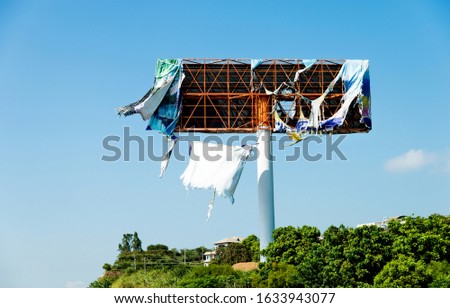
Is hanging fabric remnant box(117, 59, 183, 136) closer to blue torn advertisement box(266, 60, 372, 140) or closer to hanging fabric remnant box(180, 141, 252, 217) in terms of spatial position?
hanging fabric remnant box(180, 141, 252, 217)

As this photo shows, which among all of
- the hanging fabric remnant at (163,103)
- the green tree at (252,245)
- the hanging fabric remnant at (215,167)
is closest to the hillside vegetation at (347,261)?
the hanging fabric remnant at (215,167)

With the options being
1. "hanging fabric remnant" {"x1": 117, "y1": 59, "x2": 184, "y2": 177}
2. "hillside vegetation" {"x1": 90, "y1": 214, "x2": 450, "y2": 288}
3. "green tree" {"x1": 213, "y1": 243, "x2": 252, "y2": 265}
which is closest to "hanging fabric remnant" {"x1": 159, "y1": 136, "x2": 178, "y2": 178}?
"hanging fabric remnant" {"x1": 117, "y1": 59, "x2": 184, "y2": 177}

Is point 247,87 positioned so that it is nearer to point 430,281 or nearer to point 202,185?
point 202,185

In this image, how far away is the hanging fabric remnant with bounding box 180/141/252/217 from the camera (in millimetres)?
23281

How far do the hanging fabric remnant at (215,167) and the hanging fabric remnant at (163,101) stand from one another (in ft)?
4.52

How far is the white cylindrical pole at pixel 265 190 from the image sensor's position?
2405 centimetres

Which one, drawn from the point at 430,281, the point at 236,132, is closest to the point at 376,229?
the point at 430,281

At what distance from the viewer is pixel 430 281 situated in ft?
57.3

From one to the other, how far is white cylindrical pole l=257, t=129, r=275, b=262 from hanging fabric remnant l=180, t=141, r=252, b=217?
0.70 m

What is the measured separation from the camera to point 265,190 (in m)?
24.3

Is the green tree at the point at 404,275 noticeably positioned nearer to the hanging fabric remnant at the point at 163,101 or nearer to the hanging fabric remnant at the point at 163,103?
the hanging fabric remnant at the point at 163,103

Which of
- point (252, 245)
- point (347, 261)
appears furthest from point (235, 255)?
point (347, 261)

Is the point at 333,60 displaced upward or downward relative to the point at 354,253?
upward

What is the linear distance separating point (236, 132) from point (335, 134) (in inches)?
155
